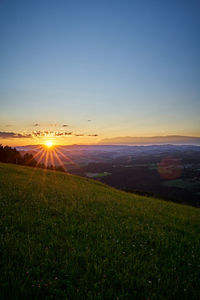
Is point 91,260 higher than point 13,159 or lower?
lower

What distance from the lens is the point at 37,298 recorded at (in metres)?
3.57

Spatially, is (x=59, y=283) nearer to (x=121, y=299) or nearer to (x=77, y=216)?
(x=121, y=299)

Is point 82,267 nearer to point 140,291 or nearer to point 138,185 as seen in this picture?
point 140,291

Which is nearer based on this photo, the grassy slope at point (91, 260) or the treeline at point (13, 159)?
the grassy slope at point (91, 260)

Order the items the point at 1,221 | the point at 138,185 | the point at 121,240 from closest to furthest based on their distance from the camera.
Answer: the point at 121,240 < the point at 1,221 < the point at 138,185

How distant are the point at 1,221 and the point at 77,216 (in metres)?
3.86

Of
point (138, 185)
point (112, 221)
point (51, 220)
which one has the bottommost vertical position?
point (138, 185)

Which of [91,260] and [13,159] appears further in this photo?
[13,159]

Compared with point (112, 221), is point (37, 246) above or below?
above

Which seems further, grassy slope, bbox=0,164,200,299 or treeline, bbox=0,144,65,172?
treeline, bbox=0,144,65,172

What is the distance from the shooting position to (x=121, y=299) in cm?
375

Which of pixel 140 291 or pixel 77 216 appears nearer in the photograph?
pixel 140 291

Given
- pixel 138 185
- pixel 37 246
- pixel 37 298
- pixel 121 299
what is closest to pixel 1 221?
pixel 37 246

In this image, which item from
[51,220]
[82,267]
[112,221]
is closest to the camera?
[82,267]
